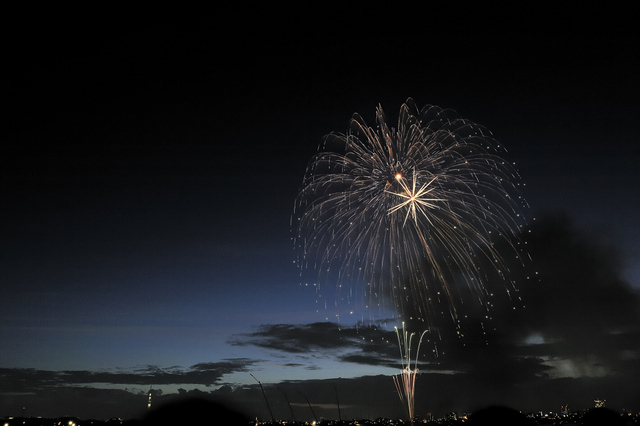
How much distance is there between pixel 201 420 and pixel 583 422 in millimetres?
7905

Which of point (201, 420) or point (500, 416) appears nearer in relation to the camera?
point (201, 420)

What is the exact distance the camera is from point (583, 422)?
895 cm

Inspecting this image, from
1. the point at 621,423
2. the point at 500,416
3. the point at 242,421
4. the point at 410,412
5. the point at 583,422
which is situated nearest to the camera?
the point at 242,421

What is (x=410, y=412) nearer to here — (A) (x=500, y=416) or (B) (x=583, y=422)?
(B) (x=583, y=422)

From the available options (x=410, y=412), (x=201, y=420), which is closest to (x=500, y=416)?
(x=201, y=420)

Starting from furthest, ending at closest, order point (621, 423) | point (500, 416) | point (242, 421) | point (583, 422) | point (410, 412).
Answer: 1. point (410, 412)
2. point (583, 422)
3. point (621, 423)
4. point (500, 416)
5. point (242, 421)

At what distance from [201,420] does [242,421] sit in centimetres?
33

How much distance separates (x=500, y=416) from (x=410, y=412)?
46.9m

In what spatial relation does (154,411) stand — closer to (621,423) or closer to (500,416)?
(500,416)

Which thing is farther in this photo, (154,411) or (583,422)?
(583,422)

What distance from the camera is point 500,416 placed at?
6250 mm

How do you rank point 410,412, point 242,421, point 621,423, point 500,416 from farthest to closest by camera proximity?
point 410,412 < point 621,423 < point 500,416 < point 242,421

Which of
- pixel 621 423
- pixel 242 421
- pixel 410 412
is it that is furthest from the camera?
pixel 410 412

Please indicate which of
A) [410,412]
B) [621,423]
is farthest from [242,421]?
[410,412]
